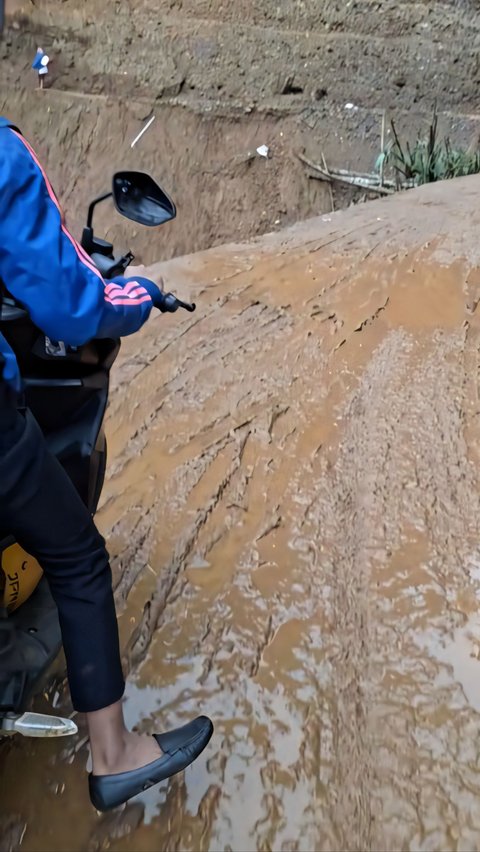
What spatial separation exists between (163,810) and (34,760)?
337 millimetres

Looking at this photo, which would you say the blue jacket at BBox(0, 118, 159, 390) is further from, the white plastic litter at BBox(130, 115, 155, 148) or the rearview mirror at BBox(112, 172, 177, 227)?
the white plastic litter at BBox(130, 115, 155, 148)

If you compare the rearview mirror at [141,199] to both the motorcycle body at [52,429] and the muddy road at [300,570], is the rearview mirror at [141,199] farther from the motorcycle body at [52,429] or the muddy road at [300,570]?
the muddy road at [300,570]

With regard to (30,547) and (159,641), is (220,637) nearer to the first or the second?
(159,641)

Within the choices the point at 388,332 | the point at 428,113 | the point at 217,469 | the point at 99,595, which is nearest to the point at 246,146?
the point at 428,113

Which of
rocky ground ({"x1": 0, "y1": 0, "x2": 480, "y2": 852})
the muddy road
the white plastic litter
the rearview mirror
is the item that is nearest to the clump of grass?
rocky ground ({"x1": 0, "y1": 0, "x2": 480, "y2": 852})

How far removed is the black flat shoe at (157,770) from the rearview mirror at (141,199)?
3.66ft

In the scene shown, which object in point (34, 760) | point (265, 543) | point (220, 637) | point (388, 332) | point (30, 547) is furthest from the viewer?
point (388, 332)

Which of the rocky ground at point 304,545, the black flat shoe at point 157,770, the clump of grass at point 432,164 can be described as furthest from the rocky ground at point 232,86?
the black flat shoe at point 157,770

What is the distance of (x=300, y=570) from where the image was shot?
7.40ft

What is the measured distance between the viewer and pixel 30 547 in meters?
1.51

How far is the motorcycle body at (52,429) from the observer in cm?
160

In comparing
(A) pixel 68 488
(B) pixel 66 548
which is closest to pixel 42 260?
(A) pixel 68 488

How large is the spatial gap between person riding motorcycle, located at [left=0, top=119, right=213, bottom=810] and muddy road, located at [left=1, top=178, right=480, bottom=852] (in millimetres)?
166

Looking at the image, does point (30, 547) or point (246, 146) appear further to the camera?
point (246, 146)
